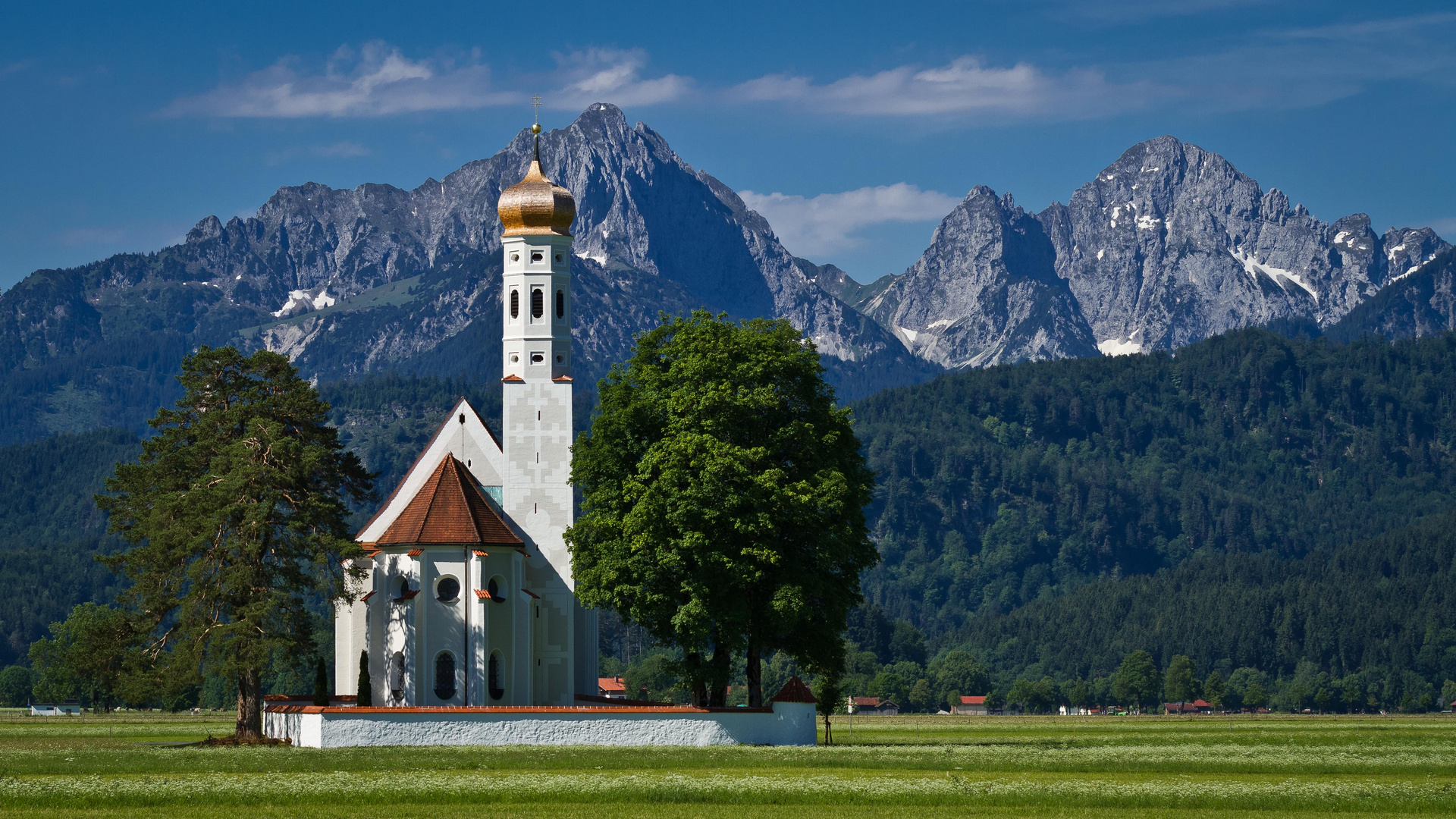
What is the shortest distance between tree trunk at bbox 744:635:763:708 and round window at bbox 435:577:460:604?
14.4 metres

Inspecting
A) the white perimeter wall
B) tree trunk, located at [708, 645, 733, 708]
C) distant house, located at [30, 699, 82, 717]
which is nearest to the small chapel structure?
tree trunk, located at [708, 645, 733, 708]

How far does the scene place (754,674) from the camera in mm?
76250

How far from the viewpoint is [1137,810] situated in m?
43.4

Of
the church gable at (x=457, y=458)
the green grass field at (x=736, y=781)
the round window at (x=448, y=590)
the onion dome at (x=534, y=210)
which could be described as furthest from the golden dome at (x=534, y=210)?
the green grass field at (x=736, y=781)

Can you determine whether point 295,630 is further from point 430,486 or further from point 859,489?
point 859,489

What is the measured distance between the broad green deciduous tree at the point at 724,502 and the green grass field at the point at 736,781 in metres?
6.92

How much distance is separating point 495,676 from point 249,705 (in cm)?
1237

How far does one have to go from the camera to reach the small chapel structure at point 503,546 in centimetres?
8112

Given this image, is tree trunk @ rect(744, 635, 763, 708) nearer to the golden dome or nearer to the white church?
the white church

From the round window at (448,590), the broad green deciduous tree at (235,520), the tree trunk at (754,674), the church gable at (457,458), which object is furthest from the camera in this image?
the church gable at (457,458)

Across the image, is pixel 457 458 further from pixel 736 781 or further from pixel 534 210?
pixel 736 781

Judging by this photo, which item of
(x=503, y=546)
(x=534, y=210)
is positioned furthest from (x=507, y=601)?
(x=534, y=210)

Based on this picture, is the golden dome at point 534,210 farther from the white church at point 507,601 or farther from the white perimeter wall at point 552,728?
the white perimeter wall at point 552,728

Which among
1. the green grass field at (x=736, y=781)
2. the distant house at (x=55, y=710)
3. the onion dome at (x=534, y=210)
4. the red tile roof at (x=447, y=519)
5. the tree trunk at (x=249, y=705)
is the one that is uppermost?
the onion dome at (x=534, y=210)
